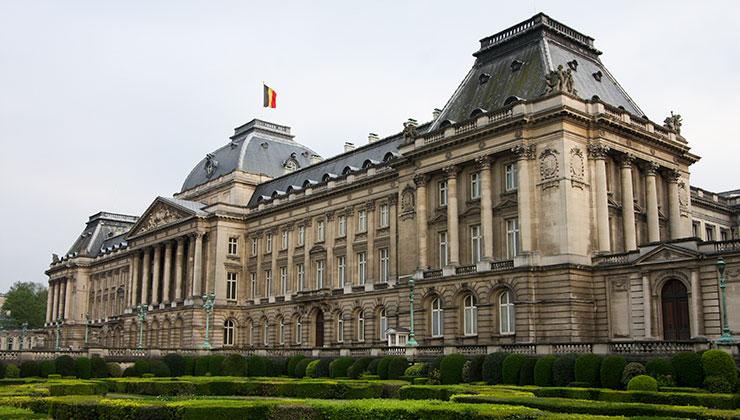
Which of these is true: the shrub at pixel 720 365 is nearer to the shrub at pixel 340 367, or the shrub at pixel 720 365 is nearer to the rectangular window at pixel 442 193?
the shrub at pixel 340 367

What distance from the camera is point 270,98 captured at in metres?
88.8

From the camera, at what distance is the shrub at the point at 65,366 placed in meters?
54.0

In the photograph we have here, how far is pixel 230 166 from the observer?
8812 cm

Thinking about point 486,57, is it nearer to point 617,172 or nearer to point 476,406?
point 617,172

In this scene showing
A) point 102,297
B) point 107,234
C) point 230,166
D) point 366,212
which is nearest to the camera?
point 366,212

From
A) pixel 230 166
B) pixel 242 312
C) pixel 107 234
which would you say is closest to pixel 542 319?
pixel 242 312

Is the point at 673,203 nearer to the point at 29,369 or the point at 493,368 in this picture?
the point at 493,368

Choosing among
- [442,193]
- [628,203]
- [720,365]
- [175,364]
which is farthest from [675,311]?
[175,364]

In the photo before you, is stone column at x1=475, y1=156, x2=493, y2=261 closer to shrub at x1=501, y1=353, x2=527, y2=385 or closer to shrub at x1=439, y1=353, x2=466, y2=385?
shrub at x1=439, y1=353, x2=466, y2=385

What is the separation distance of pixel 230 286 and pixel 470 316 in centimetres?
3710

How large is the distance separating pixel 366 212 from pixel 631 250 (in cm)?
2595

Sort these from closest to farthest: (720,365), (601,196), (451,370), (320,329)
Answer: (720,365), (451,370), (601,196), (320,329)

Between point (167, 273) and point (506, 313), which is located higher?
point (167, 273)

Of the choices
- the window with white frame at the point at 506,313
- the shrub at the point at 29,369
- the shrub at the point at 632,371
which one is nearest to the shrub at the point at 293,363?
the window with white frame at the point at 506,313
